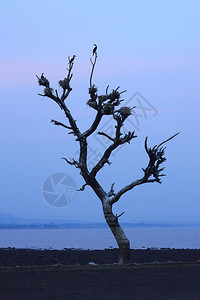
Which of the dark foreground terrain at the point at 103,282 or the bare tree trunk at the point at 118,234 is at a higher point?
the bare tree trunk at the point at 118,234

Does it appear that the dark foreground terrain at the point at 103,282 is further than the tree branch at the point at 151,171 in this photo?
No

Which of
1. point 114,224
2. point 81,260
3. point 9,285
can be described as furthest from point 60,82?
point 9,285

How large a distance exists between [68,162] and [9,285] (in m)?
9.43

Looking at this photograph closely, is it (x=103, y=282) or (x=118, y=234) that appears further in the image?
(x=118, y=234)

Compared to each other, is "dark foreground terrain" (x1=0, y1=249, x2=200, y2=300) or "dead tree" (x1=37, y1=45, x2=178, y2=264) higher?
"dead tree" (x1=37, y1=45, x2=178, y2=264)

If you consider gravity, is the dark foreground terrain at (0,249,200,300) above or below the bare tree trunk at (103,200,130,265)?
below

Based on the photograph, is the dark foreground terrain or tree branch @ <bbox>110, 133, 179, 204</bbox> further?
tree branch @ <bbox>110, 133, 179, 204</bbox>

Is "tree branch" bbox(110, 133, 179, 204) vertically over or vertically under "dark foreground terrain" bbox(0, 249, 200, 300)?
over

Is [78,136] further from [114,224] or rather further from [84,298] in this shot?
[84,298]

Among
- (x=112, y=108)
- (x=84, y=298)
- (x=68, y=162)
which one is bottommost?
(x=84, y=298)

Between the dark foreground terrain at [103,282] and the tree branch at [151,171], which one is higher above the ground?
the tree branch at [151,171]

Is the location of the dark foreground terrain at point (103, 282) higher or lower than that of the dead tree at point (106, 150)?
lower

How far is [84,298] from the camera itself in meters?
16.3

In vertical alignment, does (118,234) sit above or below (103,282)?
above
